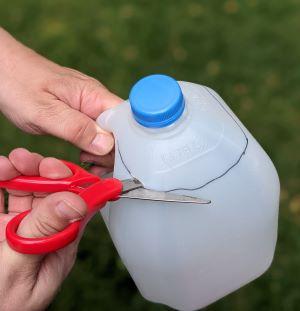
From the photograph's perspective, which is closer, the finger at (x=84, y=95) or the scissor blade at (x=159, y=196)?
the scissor blade at (x=159, y=196)

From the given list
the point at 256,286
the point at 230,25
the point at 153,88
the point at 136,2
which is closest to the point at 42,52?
the point at 136,2

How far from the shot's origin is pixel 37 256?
989 millimetres

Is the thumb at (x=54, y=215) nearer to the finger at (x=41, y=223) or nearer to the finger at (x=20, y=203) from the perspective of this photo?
the finger at (x=41, y=223)

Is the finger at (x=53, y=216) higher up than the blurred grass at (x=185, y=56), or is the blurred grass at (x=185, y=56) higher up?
the finger at (x=53, y=216)

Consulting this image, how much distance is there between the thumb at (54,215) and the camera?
898 millimetres

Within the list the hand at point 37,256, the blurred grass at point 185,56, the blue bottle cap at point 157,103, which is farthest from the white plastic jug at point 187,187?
the blurred grass at point 185,56

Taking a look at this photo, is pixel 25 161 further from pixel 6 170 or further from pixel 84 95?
pixel 84 95

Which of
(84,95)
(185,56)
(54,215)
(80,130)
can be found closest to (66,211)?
(54,215)

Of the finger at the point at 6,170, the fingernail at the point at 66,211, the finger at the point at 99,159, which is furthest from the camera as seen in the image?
the finger at the point at 99,159

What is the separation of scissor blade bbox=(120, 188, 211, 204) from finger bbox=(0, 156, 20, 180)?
0.25 meters

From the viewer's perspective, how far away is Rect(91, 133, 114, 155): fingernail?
110 centimetres

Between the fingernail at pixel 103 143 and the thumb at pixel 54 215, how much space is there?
20cm

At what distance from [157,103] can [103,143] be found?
214 millimetres

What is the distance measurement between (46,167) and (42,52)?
1.41m
